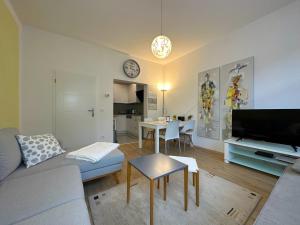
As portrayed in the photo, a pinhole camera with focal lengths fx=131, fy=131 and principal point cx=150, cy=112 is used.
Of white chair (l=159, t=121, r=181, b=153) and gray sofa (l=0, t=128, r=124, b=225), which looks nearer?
gray sofa (l=0, t=128, r=124, b=225)

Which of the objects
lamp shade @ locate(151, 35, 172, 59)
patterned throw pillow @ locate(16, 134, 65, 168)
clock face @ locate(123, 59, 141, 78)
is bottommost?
patterned throw pillow @ locate(16, 134, 65, 168)

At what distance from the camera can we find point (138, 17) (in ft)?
7.98

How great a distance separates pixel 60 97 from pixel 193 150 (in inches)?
137

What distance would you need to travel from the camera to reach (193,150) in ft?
11.1

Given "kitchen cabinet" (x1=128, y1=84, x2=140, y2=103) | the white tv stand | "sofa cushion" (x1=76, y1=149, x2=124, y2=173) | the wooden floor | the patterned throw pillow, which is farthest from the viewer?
"kitchen cabinet" (x1=128, y1=84, x2=140, y2=103)

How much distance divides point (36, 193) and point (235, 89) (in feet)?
11.3

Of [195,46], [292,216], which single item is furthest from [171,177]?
[195,46]

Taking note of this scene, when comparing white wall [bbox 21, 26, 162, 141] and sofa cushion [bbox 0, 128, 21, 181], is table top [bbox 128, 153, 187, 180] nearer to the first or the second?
sofa cushion [bbox 0, 128, 21, 181]

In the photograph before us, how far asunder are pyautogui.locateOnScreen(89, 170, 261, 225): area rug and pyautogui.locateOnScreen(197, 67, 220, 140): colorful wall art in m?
1.66

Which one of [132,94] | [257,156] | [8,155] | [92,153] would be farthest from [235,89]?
[132,94]

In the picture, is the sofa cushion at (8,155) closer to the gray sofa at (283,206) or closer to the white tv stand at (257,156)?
the gray sofa at (283,206)

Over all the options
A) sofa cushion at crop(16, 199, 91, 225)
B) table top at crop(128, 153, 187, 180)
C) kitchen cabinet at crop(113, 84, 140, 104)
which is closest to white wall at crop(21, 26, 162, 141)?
kitchen cabinet at crop(113, 84, 140, 104)

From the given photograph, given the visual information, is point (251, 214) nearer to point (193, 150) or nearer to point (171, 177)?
point (171, 177)

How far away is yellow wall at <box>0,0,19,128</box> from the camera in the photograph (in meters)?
1.91
